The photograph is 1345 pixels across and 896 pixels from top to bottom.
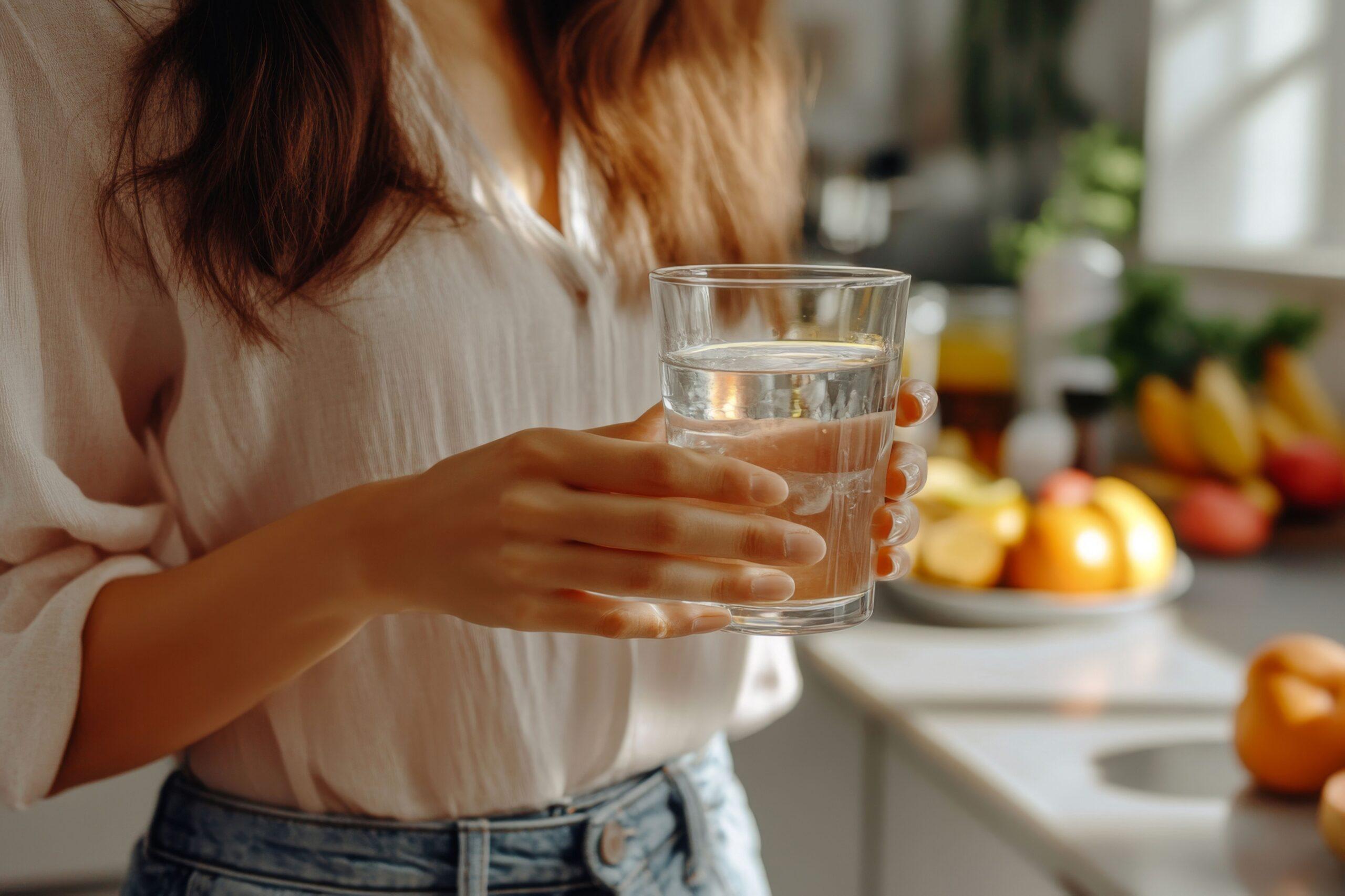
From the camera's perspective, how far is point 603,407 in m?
0.76

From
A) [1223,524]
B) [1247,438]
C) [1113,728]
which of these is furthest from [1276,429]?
[1113,728]

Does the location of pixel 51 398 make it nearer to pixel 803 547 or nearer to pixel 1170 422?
pixel 803 547

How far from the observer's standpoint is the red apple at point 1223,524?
175 centimetres

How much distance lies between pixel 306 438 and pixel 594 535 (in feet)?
0.94

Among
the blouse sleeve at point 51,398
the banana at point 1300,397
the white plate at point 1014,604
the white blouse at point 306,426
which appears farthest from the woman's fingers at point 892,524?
the banana at point 1300,397

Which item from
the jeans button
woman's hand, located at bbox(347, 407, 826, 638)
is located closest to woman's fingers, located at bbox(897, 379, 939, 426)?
woman's hand, located at bbox(347, 407, 826, 638)

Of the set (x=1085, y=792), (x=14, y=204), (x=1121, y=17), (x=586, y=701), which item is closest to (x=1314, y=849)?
(x=1085, y=792)

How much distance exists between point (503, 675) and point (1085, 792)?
57 cm

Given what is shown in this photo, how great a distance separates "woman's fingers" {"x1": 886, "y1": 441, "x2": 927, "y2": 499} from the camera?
57 centimetres

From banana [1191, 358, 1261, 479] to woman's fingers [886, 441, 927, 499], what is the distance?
5.09 ft

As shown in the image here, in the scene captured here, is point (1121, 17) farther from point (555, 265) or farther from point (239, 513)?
point (239, 513)

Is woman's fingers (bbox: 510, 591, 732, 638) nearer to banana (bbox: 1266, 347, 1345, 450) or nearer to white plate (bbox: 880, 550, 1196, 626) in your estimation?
white plate (bbox: 880, 550, 1196, 626)

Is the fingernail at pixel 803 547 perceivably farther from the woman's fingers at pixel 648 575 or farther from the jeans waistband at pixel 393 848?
the jeans waistband at pixel 393 848

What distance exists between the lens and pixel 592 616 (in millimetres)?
491
